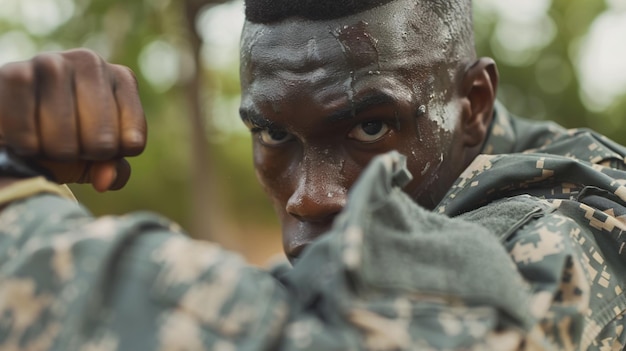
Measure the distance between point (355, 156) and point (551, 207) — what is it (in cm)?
56

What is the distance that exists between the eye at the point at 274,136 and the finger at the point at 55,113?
0.87 m

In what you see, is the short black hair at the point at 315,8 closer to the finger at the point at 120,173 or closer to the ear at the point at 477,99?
the ear at the point at 477,99

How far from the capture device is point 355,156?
7.21 feet

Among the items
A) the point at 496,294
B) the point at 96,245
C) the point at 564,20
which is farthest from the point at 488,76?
the point at 564,20

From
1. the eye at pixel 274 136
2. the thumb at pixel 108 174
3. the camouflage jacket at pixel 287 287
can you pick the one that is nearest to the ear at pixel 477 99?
the eye at pixel 274 136

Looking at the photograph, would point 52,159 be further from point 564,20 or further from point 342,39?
point 564,20

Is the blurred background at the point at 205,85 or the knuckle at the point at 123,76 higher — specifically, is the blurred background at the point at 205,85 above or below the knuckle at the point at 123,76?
below

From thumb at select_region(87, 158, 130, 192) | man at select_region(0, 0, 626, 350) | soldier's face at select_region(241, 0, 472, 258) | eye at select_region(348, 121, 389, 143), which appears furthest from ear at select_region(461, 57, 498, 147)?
thumb at select_region(87, 158, 130, 192)

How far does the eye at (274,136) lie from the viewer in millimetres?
2311

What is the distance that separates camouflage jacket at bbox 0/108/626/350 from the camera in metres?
1.21

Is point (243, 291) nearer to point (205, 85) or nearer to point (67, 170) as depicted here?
point (67, 170)

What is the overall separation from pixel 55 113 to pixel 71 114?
0.03 metres

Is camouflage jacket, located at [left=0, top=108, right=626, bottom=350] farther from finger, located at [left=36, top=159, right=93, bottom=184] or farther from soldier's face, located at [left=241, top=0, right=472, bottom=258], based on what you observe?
soldier's face, located at [left=241, top=0, right=472, bottom=258]

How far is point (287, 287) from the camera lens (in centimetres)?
141
